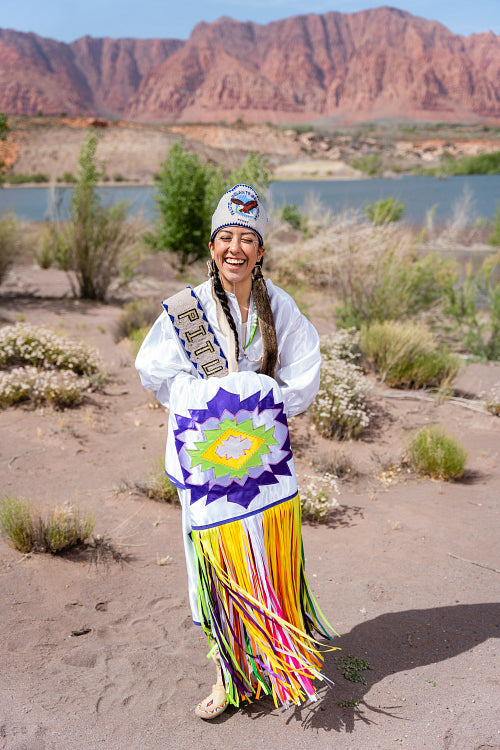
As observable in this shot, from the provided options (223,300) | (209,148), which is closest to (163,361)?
(223,300)

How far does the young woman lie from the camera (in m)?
2.38

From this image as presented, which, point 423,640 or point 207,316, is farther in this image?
point 423,640

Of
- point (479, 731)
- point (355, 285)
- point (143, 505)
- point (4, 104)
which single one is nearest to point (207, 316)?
point (479, 731)

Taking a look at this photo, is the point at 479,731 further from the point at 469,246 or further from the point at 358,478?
the point at 469,246

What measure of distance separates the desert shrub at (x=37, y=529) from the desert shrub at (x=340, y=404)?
109 inches

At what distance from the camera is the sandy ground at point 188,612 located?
2.48 meters

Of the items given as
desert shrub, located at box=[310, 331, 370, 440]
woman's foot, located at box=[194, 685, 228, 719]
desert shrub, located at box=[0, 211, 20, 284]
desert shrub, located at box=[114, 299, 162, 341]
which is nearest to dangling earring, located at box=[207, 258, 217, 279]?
woman's foot, located at box=[194, 685, 228, 719]

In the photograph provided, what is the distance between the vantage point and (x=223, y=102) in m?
166

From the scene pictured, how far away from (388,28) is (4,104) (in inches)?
4528

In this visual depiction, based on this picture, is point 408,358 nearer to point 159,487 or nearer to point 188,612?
point 159,487

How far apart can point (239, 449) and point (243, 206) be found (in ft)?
3.14

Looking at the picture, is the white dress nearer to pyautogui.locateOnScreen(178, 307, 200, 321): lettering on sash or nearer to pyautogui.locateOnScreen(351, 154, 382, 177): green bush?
pyautogui.locateOnScreen(178, 307, 200, 321): lettering on sash

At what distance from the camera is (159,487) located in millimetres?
4602

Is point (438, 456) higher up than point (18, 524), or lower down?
lower down
